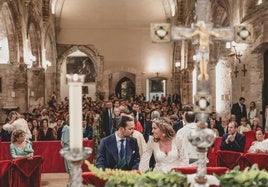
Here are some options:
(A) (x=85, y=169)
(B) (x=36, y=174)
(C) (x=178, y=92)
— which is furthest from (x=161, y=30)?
(C) (x=178, y=92)

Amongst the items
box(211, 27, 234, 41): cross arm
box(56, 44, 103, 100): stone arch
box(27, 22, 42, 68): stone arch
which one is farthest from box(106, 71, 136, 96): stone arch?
box(211, 27, 234, 41): cross arm

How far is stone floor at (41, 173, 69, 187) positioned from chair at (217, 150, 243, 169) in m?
3.43

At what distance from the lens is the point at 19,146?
7.41 m

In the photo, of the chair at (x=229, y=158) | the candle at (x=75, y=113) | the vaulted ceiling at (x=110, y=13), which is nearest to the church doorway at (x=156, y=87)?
the vaulted ceiling at (x=110, y=13)

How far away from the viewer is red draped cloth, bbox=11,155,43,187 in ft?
21.9

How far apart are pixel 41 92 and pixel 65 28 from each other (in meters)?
6.68

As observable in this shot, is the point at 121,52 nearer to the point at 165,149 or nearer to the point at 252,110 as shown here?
the point at 252,110

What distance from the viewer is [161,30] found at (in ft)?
9.27

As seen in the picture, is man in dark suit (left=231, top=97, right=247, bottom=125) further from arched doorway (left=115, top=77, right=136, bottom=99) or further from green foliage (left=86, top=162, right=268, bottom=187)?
arched doorway (left=115, top=77, right=136, bottom=99)

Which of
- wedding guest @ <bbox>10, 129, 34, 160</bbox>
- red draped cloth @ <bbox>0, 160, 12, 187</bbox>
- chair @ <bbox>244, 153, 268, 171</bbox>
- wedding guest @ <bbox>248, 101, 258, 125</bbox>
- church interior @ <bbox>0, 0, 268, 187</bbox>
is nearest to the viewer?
red draped cloth @ <bbox>0, 160, 12, 187</bbox>

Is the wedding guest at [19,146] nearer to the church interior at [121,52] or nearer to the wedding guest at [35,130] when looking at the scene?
the wedding guest at [35,130]

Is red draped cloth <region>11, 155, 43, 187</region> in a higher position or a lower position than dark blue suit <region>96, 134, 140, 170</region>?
lower

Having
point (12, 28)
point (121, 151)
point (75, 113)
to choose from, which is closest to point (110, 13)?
point (12, 28)

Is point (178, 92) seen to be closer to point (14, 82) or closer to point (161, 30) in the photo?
point (14, 82)
